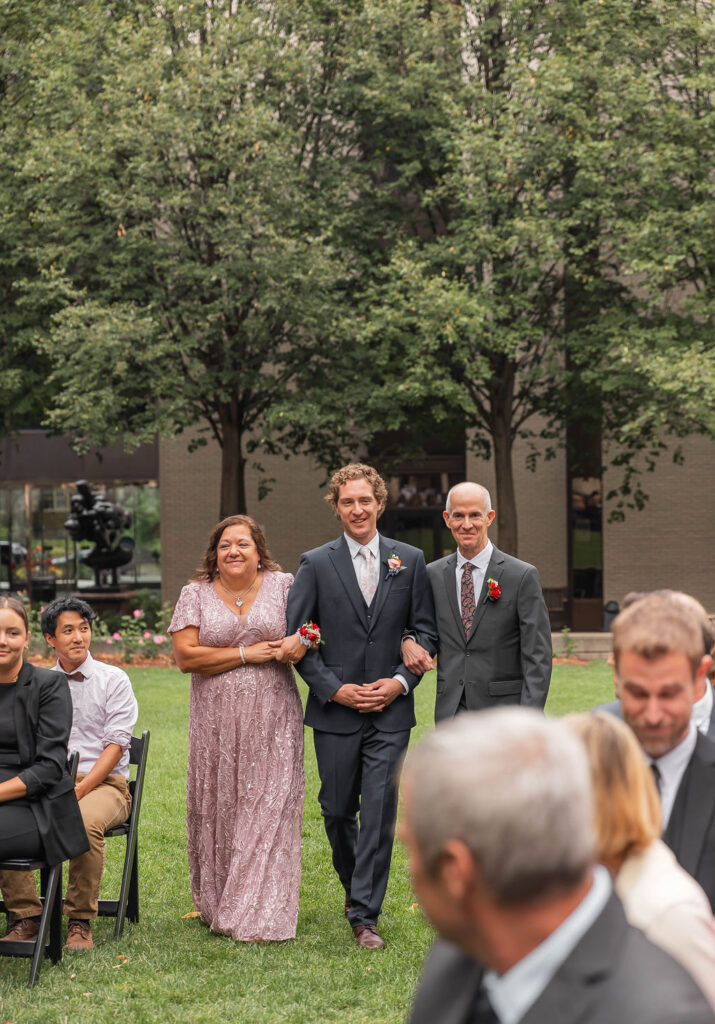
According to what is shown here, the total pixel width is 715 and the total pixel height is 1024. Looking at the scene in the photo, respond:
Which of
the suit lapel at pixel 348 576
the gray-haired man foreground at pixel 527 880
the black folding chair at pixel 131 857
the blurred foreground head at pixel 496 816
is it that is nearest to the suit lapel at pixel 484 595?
the suit lapel at pixel 348 576

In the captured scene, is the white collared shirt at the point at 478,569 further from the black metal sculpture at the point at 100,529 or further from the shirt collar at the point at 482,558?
the black metal sculpture at the point at 100,529

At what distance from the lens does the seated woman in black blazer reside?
559cm

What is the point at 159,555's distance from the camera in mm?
31891

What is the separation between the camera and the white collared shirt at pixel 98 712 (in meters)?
6.44

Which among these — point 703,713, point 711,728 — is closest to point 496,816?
point 711,728

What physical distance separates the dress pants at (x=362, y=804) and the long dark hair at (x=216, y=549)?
39.9 inches

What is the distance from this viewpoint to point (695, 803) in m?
2.82

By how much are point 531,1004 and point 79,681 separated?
5.16 metres

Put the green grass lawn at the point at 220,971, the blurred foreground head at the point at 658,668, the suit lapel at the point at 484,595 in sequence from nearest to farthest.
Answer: the blurred foreground head at the point at 658,668
the green grass lawn at the point at 220,971
the suit lapel at the point at 484,595

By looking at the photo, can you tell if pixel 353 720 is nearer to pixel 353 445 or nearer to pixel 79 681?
pixel 79 681

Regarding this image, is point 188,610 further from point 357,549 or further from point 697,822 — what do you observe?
point 697,822

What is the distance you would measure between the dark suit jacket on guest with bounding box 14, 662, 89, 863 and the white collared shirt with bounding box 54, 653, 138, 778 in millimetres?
663

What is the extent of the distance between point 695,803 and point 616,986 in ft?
4.10

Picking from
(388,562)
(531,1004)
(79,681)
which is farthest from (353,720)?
(531,1004)
